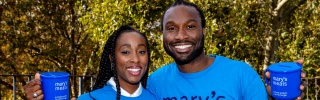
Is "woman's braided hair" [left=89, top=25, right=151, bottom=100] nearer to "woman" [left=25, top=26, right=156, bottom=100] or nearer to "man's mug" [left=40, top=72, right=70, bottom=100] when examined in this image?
"woman" [left=25, top=26, right=156, bottom=100]

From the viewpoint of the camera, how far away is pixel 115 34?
10.3 ft

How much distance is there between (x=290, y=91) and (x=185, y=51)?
76 cm

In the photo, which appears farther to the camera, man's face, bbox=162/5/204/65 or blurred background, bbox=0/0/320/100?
blurred background, bbox=0/0/320/100

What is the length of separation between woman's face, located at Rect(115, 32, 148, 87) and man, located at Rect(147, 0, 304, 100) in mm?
211

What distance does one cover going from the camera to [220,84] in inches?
122

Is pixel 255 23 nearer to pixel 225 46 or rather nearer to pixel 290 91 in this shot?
pixel 225 46

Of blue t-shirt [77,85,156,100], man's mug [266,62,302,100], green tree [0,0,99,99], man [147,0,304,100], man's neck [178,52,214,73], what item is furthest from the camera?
green tree [0,0,99,99]

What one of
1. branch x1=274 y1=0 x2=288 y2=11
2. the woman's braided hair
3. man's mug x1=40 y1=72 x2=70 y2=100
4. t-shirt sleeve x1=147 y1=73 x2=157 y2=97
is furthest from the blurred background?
man's mug x1=40 y1=72 x2=70 y2=100

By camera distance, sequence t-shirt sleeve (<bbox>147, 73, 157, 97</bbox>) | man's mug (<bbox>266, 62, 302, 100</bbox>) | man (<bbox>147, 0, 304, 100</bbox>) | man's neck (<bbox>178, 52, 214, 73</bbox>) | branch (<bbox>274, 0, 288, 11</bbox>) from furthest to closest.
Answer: branch (<bbox>274, 0, 288, 11</bbox>) → t-shirt sleeve (<bbox>147, 73, 157, 97</bbox>) → man's neck (<bbox>178, 52, 214, 73</bbox>) → man (<bbox>147, 0, 304, 100</bbox>) → man's mug (<bbox>266, 62, 302, 100</bbox>)

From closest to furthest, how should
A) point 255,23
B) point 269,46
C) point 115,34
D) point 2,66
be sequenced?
point 115,34, point 269,46, point 255,23, point 2,66

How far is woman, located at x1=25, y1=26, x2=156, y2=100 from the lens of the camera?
3.09m

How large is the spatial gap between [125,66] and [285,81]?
40.7 inches

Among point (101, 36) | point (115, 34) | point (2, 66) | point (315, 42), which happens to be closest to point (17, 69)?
point (2, 66)

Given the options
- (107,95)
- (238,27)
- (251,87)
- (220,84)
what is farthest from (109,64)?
(238,27)
